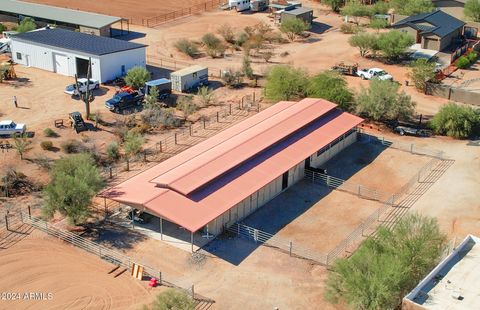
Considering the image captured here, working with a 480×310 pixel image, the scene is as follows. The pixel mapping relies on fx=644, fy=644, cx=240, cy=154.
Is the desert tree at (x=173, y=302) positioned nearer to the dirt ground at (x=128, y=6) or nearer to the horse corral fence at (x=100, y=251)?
the horse corral fence at (x=100, y=251)

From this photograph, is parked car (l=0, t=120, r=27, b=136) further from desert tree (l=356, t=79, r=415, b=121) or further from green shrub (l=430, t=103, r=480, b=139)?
green shrub (l=430, t=103, r=480, b=139)

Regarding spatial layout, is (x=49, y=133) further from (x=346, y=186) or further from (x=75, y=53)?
(x=346, y=186)

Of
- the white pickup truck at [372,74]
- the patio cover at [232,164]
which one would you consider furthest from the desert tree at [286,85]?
the white pickup truck at [372,74]

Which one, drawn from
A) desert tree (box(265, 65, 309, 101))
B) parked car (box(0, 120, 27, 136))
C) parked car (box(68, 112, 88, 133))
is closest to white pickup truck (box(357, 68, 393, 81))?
desert tree (box(265, 65, 309, 101))

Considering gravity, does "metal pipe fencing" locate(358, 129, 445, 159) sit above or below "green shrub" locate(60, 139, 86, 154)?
below

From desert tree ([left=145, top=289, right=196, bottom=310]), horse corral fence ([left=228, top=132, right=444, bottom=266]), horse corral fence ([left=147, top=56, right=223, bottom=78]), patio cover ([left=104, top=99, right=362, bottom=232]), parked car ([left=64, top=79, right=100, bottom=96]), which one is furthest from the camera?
horse corral fence ([left=147, top=56, right=223, bottom=78])

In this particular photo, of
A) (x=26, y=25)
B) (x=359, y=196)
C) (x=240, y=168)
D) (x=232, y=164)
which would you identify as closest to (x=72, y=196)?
(x=232, y=164)

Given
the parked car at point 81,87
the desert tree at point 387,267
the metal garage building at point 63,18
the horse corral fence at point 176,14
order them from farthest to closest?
the horse corral fence at point 176,14
the metal garage building at point 63,18
the parked car at point 81,87
the desert tree at point 387,267

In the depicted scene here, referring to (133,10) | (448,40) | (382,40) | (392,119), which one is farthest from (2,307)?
(133,10)
